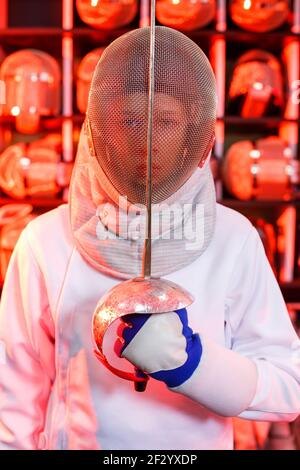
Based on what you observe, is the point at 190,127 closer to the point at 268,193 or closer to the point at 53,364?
the point at 53,364

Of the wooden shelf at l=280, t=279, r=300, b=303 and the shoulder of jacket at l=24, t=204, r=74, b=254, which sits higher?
the shoulder of jacket at l=24, t=204, r=74, b=254

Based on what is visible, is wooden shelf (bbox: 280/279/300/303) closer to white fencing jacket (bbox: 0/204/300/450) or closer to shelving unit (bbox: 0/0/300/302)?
shelving unit (bbox: 0/0/300/302)

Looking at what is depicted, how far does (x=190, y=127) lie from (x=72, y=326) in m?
0.37

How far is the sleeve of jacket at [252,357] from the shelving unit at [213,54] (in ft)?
4.94

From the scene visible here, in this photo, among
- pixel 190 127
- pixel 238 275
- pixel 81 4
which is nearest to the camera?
pixel 190 127

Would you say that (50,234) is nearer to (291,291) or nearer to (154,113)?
(154,113)

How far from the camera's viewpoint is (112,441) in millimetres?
883

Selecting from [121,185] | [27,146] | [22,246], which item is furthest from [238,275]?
[27,146]

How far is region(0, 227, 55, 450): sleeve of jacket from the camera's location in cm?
89

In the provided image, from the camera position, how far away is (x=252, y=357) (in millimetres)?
862

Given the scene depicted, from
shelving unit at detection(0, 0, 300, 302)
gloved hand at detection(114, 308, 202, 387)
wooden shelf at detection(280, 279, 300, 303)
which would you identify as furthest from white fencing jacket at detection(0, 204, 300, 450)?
wooden shelf at detection(280, 279, 300, 303)

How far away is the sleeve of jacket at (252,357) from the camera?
75 cm

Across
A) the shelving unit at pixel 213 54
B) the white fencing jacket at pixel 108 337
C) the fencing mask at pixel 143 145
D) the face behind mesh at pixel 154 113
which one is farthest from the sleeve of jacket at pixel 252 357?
the shelving unit at pixel 213 54

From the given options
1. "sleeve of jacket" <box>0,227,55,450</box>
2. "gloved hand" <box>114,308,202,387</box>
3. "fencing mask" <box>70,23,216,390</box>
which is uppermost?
"fencing mask" <box>70,23,216,390</box>
